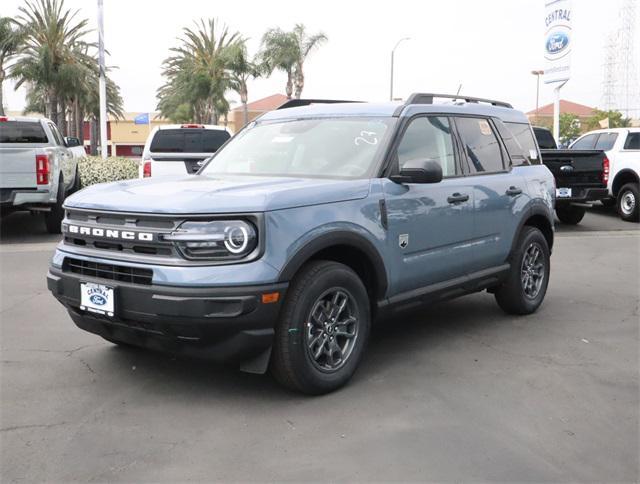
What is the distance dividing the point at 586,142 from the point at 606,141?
28.5 inches

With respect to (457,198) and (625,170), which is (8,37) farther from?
(457,198)

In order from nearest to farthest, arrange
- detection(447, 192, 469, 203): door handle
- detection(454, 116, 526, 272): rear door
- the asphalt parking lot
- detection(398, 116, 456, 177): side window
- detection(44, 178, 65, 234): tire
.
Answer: the asphalt parking lot
detection(398, 116, 456, 177): side window
detection(447, 192, 469, 203): door handle
detection(454, 116, 526, 272): rear door
detection(44, 178, 65, 234): tire

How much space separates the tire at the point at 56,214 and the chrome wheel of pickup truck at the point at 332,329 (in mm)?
7989

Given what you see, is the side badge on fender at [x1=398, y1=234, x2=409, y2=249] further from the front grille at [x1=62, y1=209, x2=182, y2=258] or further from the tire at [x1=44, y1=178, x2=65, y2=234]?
the tire at [x1=44, y1=178, x2=65, y2=234]

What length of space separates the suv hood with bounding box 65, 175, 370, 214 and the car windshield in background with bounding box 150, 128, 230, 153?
291 inches

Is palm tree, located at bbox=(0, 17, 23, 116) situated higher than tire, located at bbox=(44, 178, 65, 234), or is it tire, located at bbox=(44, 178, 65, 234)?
palm tree, located at bbox=(0, 17, 23, 116)

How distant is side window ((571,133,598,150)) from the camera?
14.9 meters

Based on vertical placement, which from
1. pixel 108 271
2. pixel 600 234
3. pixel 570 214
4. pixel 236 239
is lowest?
pixel 600 234

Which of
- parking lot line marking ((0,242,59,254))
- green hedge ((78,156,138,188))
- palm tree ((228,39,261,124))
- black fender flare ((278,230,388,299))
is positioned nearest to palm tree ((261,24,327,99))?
palm tree ((228,39,261,124))

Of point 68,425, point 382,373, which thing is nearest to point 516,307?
point 382,373

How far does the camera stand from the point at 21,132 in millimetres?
11320

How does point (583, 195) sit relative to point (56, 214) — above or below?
above

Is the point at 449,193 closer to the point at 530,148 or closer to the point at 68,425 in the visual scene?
the point at 530,148

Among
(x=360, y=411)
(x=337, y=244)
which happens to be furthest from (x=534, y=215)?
(x=360, y=411)
